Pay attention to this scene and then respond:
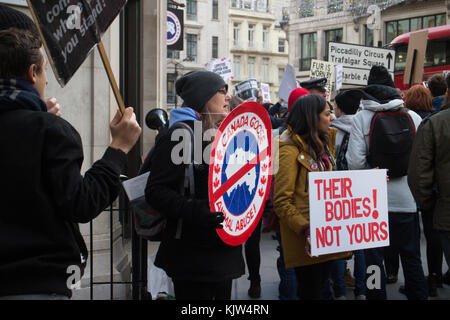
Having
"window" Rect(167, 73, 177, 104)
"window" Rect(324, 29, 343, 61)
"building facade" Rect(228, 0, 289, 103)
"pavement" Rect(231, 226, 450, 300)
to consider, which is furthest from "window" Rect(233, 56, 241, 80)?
"pavement" Rect(231, 226, 450, 300)

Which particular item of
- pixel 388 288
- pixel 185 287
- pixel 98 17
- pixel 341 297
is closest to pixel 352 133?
pixel 341 297

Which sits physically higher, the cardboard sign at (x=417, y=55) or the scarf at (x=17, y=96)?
the cardboard sign at (x=417, y=55)

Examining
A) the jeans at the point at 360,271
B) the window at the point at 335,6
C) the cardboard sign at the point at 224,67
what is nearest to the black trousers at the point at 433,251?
the jeans at the point at 360,271

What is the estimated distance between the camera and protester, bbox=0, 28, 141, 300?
1.73 m

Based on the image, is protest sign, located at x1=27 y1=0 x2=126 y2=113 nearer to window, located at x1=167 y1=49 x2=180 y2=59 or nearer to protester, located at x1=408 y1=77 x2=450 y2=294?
protester, located at x1=408 y1=77 x2=450 y2=294

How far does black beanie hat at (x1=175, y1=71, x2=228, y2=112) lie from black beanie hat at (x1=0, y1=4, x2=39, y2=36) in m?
1.13

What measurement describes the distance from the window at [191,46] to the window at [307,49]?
533 inches

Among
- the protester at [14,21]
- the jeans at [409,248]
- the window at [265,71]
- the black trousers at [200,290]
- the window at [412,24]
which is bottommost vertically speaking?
the jeans at [409,248]

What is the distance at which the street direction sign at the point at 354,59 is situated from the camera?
910 cm

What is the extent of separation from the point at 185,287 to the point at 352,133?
8.20 feet

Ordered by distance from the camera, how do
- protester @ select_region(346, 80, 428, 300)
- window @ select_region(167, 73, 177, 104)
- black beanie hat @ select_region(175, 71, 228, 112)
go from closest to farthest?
black beanie hat @ select_region(175, 71, 228, 112)
protester @ select_region(346, 80, 428, 300)
window @ select_region(167, 73, 177, 104)

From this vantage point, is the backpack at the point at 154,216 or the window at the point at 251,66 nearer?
the backpack at the point at 154,216

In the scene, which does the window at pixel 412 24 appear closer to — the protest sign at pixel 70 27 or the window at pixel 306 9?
the window at pixel 306 9
